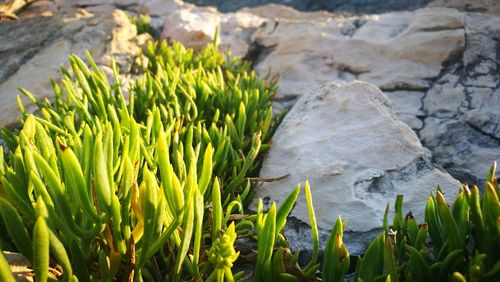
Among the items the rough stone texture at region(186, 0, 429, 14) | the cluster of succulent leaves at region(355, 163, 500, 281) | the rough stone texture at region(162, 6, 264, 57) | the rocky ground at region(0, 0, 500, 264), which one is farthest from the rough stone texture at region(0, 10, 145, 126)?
the rough stone texture at region(186, 0, 429, 14)

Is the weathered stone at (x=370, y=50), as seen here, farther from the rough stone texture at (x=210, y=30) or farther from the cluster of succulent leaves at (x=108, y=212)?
the cluster of succulent leaves at (x=108, y=212)

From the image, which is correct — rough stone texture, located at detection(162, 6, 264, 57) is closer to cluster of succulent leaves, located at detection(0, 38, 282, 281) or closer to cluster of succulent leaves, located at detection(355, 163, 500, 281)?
cluster of succulent leaves, located at detection(0, 38, 282, 281)

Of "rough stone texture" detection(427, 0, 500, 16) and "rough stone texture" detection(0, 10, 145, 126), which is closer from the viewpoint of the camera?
"rough stone texture" detection(0, 10, 145, 126)

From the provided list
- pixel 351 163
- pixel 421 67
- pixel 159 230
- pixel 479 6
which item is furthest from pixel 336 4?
pixel 159 230

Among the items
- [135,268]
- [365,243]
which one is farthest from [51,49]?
[365,243]

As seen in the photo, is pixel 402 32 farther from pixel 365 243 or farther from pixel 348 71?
pixel 365 243
